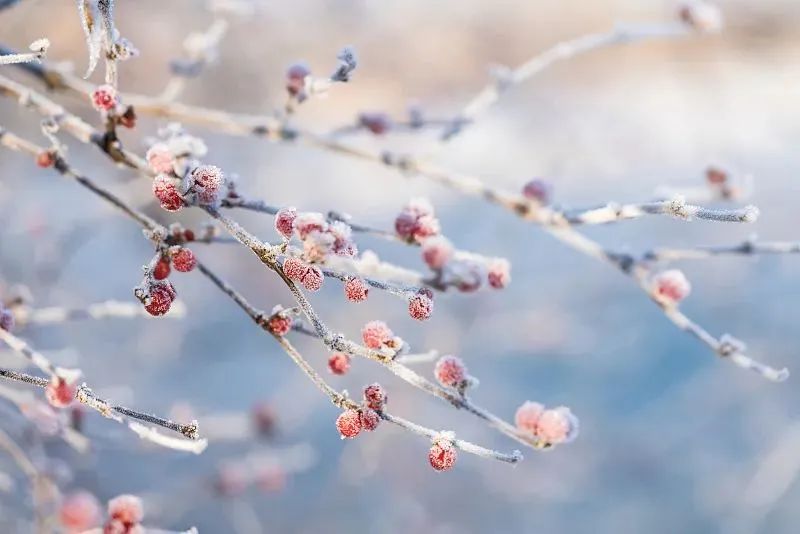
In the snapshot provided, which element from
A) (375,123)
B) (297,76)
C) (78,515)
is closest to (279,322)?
(297,76)

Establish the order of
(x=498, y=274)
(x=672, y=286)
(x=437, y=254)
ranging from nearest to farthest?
(x=437, y=254) → (x=498, y=274) → (x=672, y=286)

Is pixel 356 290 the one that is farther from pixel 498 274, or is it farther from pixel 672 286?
pixel 672 286

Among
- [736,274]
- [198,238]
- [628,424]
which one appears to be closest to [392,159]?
[198,238]

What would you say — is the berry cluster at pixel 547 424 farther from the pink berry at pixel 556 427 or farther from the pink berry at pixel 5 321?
the pink berry at pixel 5 321

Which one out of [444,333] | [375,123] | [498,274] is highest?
A: [444,333]

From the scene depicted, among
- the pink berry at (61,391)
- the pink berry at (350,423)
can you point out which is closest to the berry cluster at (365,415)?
the pink berry at (350,423)

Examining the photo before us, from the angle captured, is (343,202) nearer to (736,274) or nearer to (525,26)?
(736,274)
